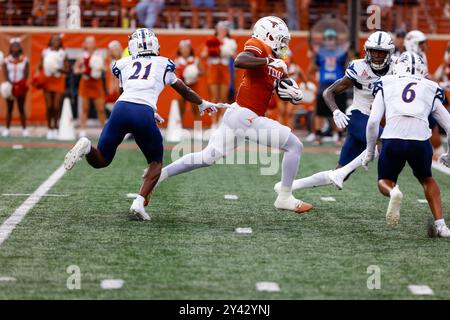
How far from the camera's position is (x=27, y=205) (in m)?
→ 9.01

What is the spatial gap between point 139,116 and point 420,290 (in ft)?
10.5

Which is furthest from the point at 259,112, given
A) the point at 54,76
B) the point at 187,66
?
the point at 187,66

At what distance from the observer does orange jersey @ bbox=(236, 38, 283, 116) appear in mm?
8336

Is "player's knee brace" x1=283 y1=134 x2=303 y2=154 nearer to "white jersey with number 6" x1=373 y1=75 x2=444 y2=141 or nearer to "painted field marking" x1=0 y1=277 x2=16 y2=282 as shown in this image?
"white jersey with number 6" x1=373 y1=75 x2=444 y2=141

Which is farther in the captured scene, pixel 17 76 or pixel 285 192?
pixel 17 76

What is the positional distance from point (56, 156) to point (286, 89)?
6536 mm

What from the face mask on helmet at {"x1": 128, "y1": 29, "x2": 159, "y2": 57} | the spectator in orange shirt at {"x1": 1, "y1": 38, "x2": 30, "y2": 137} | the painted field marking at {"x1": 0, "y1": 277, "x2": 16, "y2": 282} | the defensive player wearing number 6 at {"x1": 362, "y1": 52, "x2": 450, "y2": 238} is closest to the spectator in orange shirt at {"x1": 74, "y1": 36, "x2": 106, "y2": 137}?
the spectator in orange shirt at {"x1": 1, "y1": 38, "x2": 30, "y2": 137}

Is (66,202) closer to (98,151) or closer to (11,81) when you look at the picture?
(98,151)

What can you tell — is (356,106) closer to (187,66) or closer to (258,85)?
(258,85)

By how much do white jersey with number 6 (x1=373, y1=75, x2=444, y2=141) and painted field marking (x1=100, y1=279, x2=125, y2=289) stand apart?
266cm

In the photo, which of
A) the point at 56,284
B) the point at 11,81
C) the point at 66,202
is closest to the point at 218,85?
the point at 11,81

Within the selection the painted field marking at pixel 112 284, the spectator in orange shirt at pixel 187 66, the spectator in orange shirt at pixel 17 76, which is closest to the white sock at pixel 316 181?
the painted field marking at pixel 112 284

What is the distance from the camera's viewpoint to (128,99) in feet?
26.8

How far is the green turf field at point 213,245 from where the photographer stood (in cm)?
566
